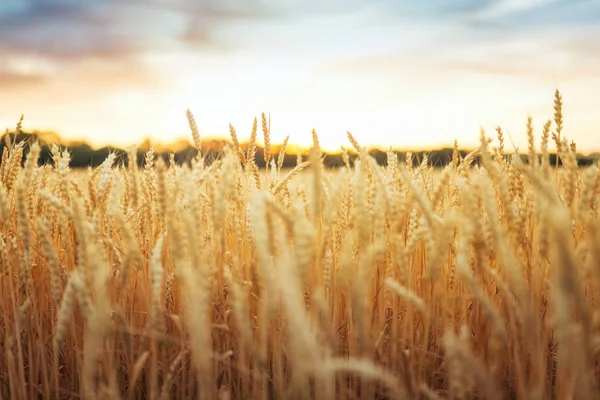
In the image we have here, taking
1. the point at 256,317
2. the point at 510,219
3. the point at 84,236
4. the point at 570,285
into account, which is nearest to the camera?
the point at 570,285

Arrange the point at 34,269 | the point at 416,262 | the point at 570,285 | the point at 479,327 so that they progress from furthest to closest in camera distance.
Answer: the point at 34,269 < the point at 416,262 < the point at 479,327 < the point at 570,285

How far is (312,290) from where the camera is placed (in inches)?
45.4

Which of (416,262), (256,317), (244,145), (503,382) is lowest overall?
(503,382)

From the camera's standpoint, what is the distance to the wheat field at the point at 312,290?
2.46ft

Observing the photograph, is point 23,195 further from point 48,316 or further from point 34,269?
point 34,269

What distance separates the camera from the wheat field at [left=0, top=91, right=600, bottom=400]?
0.75 meters

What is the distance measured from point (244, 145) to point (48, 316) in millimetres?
925

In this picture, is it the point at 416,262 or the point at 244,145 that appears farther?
the point at 244,145

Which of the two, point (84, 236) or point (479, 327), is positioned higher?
point (84, 236)

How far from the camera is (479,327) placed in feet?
4.13

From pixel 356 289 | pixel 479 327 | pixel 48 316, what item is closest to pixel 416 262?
pixel 479 327

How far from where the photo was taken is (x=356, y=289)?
29.6 inches

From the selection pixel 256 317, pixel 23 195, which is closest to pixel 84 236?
pixel 23 195

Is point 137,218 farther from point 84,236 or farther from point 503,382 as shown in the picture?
point 503,382
